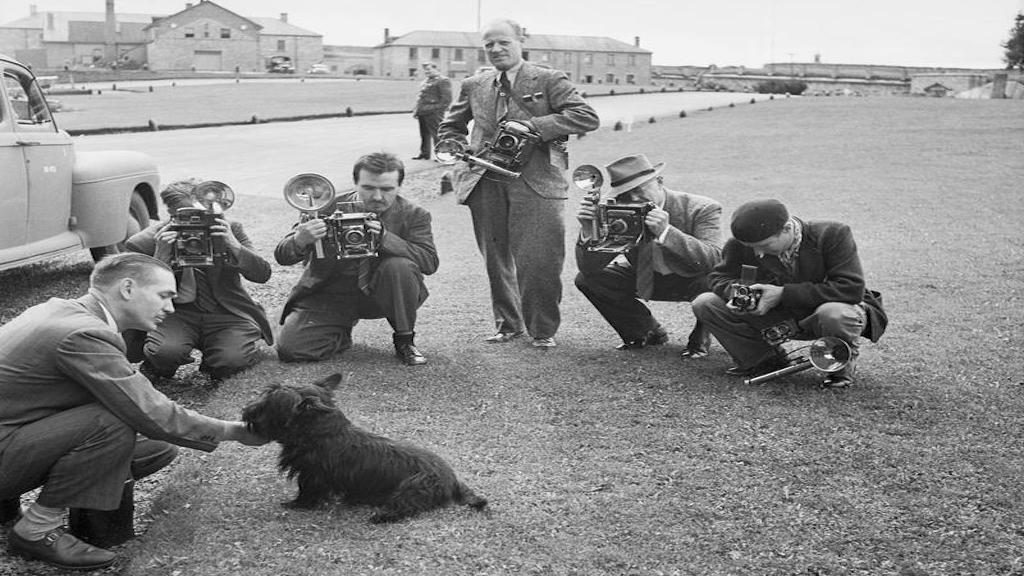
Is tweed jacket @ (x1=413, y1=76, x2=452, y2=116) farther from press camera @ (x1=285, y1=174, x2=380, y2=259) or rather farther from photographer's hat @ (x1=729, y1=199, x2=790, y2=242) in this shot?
photographer's hat @ (x1=729, y1=199, x2=790, y2=242)

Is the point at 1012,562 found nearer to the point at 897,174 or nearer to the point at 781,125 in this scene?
the point at 897,174

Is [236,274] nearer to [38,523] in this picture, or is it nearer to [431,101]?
[38,523]

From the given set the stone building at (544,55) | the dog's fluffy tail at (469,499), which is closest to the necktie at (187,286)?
the dog's fluffy tail at (469,499)

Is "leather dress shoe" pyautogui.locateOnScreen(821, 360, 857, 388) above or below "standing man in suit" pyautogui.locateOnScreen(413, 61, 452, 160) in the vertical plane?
below

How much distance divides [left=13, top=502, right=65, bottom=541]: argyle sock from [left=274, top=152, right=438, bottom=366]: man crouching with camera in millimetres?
2621

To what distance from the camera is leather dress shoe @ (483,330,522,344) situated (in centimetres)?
718

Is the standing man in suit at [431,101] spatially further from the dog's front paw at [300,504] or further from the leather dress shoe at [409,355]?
the dog's front paw at [300,504]

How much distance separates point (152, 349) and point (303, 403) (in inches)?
94.0

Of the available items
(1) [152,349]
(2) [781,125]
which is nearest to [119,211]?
(1) [152,349]

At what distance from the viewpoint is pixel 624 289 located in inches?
270

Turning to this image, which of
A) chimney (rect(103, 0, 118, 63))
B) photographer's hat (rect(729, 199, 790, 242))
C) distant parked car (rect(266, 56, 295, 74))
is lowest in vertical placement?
photographer's hat (rect(729, 199, 790, 242))

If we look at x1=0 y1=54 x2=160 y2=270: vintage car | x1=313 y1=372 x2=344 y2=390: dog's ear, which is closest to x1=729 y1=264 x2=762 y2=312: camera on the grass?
Answer: x1=313 y1=372 x2=344 y2=390: dog's ear

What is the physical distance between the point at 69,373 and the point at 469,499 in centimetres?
162

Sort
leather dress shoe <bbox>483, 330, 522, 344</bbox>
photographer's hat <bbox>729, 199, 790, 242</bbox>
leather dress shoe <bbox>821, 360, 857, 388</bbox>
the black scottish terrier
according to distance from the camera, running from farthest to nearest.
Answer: leather dress shoe <bbox>483, 330, 522, 344</bbox>
leather dress shoe <bbox>821, 360, 857, 388</bbox>
photographer's hat <bbox>729, 199, 790, 242</bbox>
the black scottish terrier
